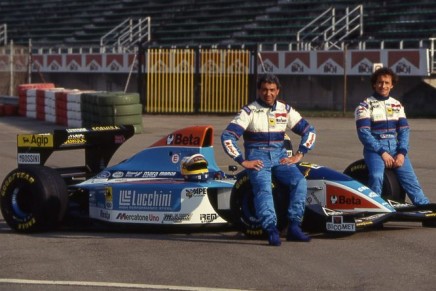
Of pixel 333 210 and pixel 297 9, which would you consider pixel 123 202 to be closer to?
pixel 333 210

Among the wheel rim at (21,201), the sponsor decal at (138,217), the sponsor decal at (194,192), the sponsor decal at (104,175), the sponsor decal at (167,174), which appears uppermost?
the sponsor decal at (167,174)

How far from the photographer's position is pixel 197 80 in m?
29.7

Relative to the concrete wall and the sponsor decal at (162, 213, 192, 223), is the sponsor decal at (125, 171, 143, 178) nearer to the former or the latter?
the sponsor decal at (162, 213, 192, 223)

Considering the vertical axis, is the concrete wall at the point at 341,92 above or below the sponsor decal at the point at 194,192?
above

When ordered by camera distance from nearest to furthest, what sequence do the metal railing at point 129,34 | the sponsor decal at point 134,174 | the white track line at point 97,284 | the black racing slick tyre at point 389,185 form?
the white track line at point 97,284 < the sponsor decal at point 134,174 < the black racing slick tyre at point 389,185 < the metal railing at point 129,34

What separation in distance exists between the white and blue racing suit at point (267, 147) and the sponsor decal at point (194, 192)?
551mm

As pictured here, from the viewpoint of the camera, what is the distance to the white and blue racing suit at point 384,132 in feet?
31.8

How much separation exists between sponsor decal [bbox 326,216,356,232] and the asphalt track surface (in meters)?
0.13

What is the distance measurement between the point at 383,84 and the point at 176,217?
90.3 inches

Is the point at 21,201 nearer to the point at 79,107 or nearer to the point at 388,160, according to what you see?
the point at 388,160

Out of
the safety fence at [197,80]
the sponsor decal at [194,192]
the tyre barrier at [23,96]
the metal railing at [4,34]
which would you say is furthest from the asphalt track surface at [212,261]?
the metal railing at [4,34]

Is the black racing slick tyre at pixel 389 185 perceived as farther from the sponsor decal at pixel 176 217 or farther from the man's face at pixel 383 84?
the sponsor decal at pixel 176 217

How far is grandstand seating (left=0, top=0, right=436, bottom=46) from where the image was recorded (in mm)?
32812

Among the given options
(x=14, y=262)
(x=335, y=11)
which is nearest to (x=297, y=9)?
(x=335, y=11)
